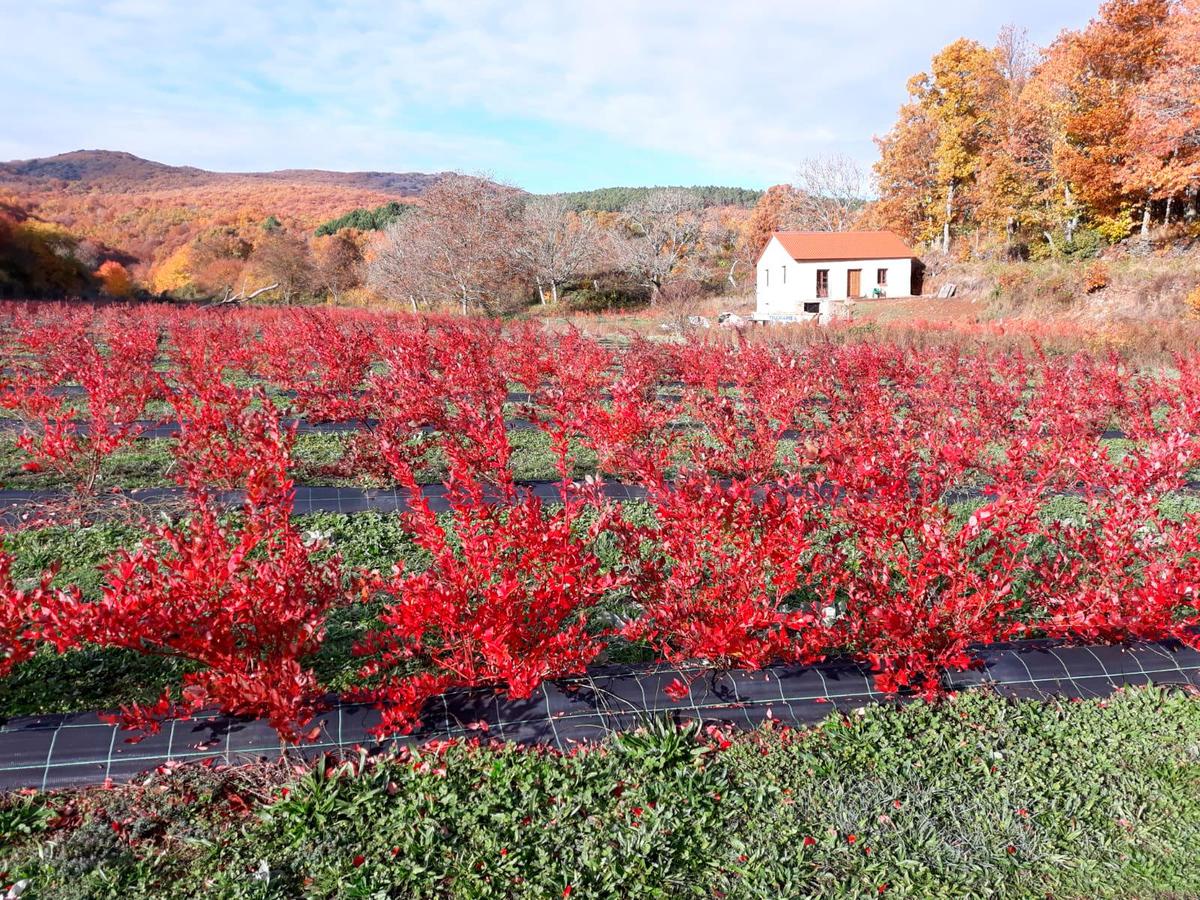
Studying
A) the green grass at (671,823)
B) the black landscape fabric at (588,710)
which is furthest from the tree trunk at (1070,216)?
the green grass at (671,823)

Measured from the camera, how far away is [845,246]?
91.8 ft

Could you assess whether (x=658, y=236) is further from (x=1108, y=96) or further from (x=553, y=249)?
(x=1108, y=96)

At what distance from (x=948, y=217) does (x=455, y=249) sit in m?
18.2

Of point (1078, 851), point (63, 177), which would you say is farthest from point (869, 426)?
point (63, 177)

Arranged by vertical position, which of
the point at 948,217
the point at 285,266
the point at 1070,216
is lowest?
the point at 285,266

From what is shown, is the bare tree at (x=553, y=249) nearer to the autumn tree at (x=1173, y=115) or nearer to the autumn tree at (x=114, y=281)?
the autumn tree at (x=114, y=281)

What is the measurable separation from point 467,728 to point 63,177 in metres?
77.5

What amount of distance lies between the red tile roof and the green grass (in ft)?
88.4

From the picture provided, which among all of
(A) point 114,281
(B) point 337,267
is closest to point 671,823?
(A) point 114,281

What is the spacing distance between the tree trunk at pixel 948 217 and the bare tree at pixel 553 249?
46.0ft

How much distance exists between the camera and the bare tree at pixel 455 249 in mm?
28844

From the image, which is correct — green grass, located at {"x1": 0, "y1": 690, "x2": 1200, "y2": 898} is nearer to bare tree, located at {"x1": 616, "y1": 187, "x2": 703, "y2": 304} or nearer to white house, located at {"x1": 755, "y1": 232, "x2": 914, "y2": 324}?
white house, located at {"x1": 755, "y1": 232, "x2": 914, "y2": 324}

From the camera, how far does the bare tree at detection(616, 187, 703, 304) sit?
3284 centimetres

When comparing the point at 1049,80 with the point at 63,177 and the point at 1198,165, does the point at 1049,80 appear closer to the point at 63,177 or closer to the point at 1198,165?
the point at 1198,165
